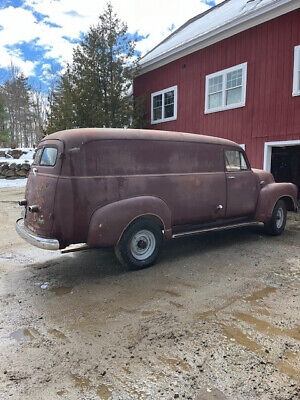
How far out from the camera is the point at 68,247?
4.38 m

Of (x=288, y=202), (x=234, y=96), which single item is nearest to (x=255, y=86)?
(x=234, y=96)

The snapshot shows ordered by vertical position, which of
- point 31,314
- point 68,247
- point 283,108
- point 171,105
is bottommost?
point 31,314

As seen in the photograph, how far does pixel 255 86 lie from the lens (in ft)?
33.6

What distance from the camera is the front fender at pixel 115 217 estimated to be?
4.24 m

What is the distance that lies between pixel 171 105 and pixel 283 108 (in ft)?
18.6

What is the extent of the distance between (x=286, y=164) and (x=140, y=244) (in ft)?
34.9

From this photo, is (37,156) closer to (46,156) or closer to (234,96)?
(46,156)

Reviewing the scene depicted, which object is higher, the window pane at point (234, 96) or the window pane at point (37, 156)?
the window pane at point (234, 96)

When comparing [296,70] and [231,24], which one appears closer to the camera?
[296,70]

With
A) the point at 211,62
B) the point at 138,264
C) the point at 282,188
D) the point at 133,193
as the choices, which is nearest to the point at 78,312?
the point at 138,264

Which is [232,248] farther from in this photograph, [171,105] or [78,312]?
[171,105]

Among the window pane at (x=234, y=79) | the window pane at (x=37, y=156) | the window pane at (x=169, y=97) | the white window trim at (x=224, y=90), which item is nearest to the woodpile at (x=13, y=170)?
the window pane at (x=169, y=97)

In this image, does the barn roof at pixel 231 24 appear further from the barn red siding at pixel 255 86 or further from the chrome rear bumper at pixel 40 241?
the chrome rear bumper at pixel 40 241

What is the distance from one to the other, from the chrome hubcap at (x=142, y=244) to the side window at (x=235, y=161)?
221 cm
